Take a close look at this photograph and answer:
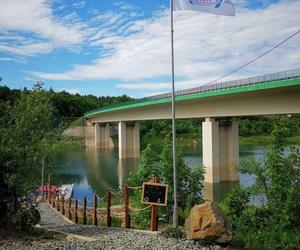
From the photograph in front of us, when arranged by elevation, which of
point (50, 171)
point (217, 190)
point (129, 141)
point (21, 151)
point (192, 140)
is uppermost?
point (192, 140)

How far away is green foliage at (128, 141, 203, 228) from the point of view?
1608cm

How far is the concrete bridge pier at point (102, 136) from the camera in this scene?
329 ft

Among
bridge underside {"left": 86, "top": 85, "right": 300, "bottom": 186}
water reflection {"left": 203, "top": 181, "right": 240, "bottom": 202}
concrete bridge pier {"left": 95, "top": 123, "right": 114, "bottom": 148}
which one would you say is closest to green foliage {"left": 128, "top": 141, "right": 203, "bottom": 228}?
bridge underside {"left": 86, "top": 85, "right": 300, "bottom": 186}

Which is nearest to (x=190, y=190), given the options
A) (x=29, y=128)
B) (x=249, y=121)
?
(x=29, y=128)

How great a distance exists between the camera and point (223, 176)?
41.6 metres

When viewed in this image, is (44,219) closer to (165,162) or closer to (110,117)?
(165,162)

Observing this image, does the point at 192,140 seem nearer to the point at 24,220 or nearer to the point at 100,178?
the point at 100,178

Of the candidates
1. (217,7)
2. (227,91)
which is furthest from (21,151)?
(227,91)

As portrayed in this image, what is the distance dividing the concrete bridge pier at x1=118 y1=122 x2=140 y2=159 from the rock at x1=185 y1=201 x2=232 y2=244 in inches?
2592

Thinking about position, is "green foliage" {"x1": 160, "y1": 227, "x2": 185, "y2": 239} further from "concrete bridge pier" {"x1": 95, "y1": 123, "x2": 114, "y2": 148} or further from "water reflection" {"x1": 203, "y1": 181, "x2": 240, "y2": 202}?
"concrete bridge pier" {"x1": 95, "y1": 123, "x2": 114, "y2": 148}

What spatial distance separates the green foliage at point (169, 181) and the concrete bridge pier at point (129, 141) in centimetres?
5632

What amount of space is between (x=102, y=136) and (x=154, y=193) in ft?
297

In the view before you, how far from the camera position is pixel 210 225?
952 cm

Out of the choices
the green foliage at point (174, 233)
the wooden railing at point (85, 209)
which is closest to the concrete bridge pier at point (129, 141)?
the wooden railing at point (85, 209)
